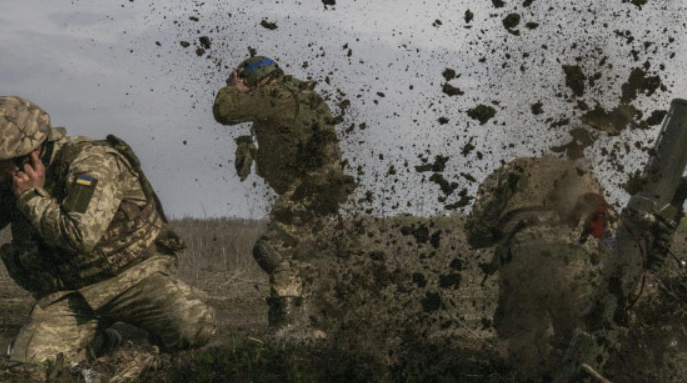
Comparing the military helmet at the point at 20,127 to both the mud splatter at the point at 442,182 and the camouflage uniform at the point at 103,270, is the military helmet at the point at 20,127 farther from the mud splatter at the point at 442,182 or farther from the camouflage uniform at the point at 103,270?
the mud splatter at the point at 442,182

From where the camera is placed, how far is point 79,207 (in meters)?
5.74

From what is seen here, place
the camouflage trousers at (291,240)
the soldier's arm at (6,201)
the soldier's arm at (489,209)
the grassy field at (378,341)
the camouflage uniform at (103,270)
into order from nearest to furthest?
1. the grassy field at (378,341)
2. the camouflage uniform at (103,270)
3. the soldier's arm at (6,201)
4. the soldier's arm at (489,209)
5. the camouflage trousers at (291,240)

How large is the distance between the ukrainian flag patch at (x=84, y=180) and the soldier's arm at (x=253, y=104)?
2.09 meters

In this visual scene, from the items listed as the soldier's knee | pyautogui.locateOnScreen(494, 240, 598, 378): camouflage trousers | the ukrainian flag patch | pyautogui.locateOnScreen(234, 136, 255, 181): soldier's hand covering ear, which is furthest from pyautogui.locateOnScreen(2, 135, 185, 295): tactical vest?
pyautogui.locateOnScreen(494, 240, 598, 378): camouflage trousers

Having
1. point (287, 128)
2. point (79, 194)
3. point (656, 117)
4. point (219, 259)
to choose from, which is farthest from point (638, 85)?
point (219, 259)

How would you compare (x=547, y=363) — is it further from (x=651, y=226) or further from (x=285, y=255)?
(x=285, y=255)

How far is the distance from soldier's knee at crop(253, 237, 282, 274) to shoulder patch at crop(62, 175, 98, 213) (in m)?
2.22

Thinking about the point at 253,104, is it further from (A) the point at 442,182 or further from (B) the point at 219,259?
(B) the point at 219,259

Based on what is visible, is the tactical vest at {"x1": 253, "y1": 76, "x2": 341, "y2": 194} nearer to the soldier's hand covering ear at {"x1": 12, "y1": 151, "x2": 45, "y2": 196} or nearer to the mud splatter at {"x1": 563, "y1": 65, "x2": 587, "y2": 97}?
the mud splatter at {"x1": 563, "y1": 65, "x2": 587, "y2": 97}

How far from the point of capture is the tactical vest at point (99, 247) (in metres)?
6.14

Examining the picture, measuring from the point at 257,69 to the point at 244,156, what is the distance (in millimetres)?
718

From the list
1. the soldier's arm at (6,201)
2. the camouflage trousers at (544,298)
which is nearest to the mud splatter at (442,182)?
the camouflage trousers at (544,298)

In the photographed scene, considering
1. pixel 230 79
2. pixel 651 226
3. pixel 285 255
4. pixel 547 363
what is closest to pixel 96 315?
pixel 285 255

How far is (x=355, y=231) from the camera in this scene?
7355 mm
